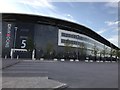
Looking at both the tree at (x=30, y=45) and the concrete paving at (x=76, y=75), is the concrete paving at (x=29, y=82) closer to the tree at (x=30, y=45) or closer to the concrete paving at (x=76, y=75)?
the concrete paving at (x=76, y=75)

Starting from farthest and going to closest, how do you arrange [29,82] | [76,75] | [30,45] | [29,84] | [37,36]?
[37,36], [30,45], [76,75], [29,82], [29,84]

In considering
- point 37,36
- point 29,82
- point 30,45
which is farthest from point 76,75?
point 37,36

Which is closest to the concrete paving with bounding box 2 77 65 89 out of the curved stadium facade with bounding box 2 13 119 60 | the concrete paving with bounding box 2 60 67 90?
the concrete paving with bounding box 2 60 67 90

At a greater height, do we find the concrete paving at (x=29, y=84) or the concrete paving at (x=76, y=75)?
the concrete paving at (x=29, y=84)

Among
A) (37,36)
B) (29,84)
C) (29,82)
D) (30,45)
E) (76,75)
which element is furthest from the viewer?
(37,36)

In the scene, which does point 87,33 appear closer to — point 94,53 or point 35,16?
point 94,53

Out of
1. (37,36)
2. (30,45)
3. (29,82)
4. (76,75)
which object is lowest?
(76,75)

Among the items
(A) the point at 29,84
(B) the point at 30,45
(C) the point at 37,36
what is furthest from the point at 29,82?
(C) the point at 37,36

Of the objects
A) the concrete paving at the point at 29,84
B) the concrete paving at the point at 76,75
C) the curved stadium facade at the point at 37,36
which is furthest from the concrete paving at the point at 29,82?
the curved stadium facade at the point at 37,36

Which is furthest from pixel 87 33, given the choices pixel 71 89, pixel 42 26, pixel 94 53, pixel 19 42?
pixel 71 89

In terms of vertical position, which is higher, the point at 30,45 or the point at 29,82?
the point at 30,45

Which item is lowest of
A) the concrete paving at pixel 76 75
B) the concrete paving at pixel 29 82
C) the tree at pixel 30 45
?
the concrete paving at pixel 76 75

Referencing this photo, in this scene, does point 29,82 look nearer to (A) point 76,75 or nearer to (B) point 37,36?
(A) point 76,75

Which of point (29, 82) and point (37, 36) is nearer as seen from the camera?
point (29, 82)
